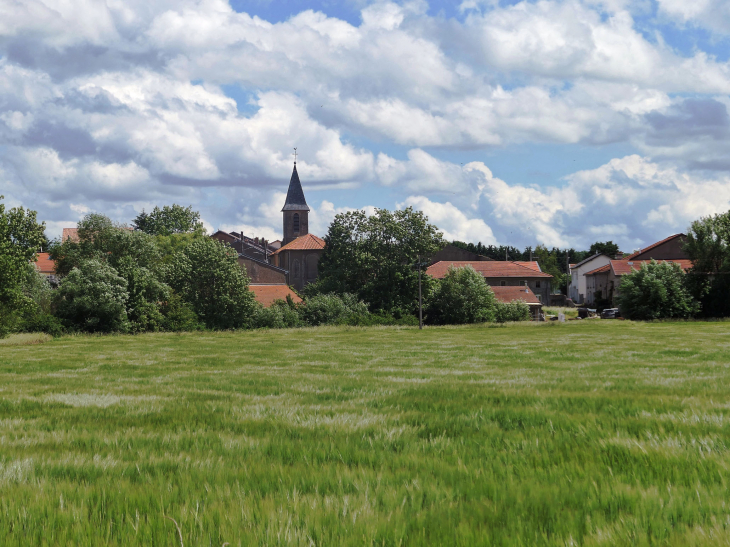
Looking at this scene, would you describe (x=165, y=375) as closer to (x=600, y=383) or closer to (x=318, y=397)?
(x=318, y=397)

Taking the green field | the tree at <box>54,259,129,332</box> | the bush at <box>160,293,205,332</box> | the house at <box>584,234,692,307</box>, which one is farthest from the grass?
the house at <box>584,234,692,307</box>

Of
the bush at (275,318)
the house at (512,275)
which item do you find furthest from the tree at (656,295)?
the bush at (275,318)

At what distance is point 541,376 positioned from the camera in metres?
12.9

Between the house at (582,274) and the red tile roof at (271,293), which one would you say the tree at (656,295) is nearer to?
the red tile roof at (271,293)

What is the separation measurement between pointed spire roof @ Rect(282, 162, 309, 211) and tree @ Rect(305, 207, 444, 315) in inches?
2941

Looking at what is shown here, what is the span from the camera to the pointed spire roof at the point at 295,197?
156 meters

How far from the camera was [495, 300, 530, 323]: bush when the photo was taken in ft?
281

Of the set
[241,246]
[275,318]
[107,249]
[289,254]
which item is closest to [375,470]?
[275,318]

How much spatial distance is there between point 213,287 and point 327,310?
48.5ft

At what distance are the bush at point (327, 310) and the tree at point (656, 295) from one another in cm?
3803

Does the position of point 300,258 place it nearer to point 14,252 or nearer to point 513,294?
point 513,294

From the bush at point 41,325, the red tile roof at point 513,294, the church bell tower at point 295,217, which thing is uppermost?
the church bell tower at point 295,217

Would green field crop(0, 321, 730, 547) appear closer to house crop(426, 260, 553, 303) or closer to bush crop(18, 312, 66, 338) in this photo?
bush crop(18, 312, 66, 338)

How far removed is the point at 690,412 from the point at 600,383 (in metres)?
4.19
